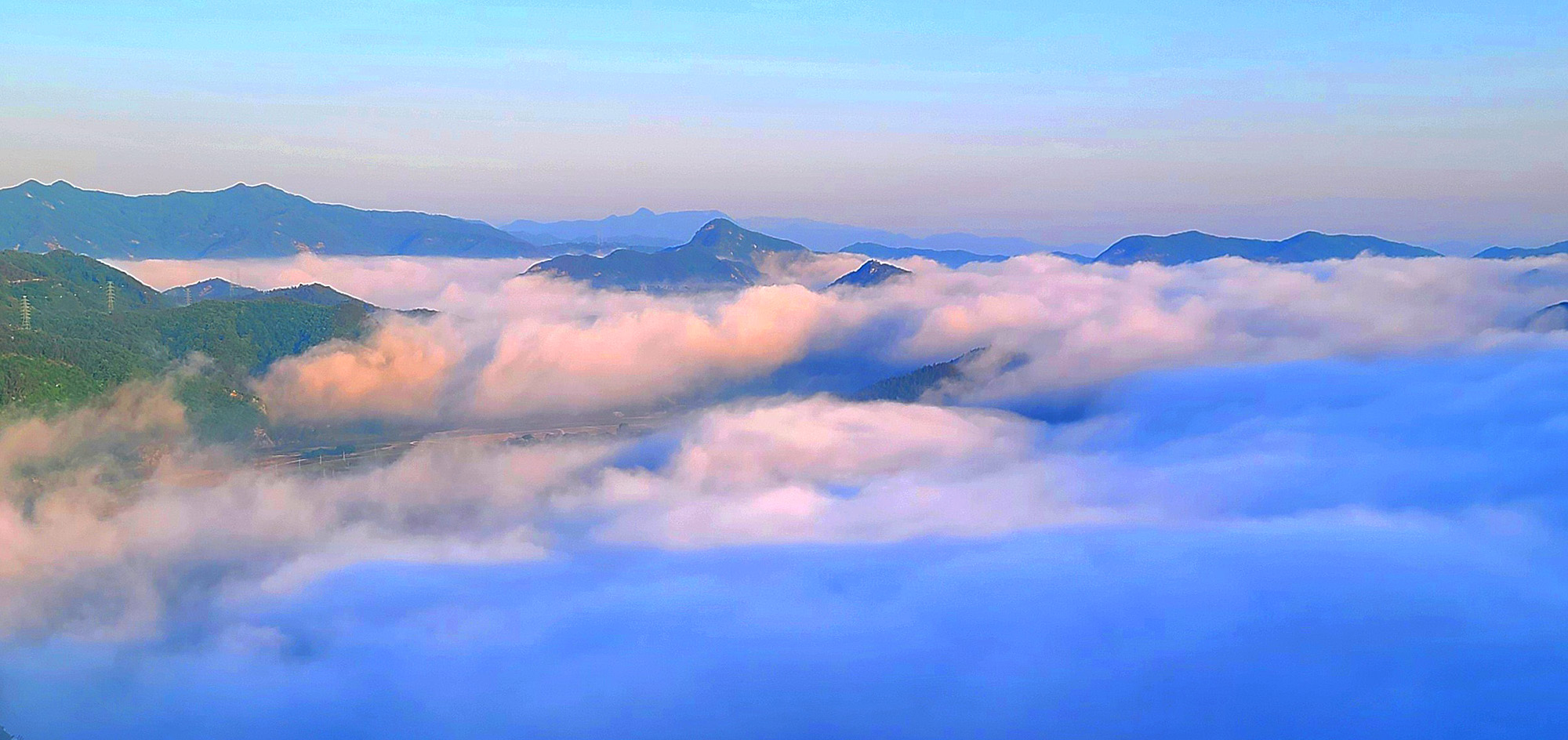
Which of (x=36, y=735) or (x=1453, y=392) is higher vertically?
(x=1453, y=392)

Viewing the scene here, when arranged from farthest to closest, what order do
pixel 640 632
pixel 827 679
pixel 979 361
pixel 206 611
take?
pixel 979 361 < pixel 206 611 < pixel 640 632 < pixel 827 679

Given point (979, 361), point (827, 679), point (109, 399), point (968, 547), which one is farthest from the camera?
point (979, 361)

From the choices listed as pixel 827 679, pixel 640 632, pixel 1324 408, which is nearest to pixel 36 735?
pixel 640 632

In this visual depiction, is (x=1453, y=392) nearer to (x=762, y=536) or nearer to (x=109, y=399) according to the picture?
Answer: (x=762, y=536)

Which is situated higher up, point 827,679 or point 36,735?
point 827,679

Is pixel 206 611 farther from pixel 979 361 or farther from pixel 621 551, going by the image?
pixel 979 361

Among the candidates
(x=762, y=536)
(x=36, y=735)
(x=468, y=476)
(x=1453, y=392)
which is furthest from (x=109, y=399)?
(x=1453, y=392)

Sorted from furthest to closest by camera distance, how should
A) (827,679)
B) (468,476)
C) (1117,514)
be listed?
(468,476) → (1117,514) → (827,679)

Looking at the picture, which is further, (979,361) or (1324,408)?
(979,361)

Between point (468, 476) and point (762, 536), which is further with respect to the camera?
point (468, 476)
